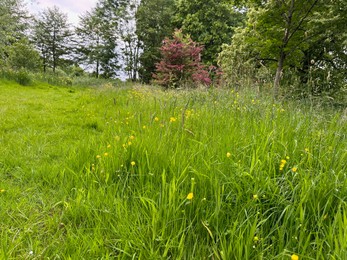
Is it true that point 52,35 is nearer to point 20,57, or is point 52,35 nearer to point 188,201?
point 20,57

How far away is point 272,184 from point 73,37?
2566cm

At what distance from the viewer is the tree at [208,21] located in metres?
19.2

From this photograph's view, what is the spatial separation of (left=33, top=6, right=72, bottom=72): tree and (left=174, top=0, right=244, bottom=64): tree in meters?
11.5

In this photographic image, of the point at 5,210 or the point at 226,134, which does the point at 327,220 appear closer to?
the point at 226,134

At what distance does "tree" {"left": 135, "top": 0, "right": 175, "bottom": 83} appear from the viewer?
Result: 1995 cm

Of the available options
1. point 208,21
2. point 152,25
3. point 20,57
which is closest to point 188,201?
point 20,57

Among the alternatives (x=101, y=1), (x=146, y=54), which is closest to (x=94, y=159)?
(x=146, y=54)

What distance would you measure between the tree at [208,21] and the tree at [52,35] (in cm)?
1148

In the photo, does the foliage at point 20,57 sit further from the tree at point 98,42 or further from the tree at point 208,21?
the tree at point 208,21

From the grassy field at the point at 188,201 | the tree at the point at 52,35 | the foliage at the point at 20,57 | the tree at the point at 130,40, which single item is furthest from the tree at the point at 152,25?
the grassy field at the point at 188,201

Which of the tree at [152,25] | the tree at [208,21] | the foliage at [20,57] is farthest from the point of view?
the tree at [152,25]

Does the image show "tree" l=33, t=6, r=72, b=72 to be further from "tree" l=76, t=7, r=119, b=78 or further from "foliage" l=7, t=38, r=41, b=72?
"foliage" l=7, t=38, r=41, b=72

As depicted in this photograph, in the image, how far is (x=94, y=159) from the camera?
6.11 feet

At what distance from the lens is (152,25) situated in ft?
67.2
